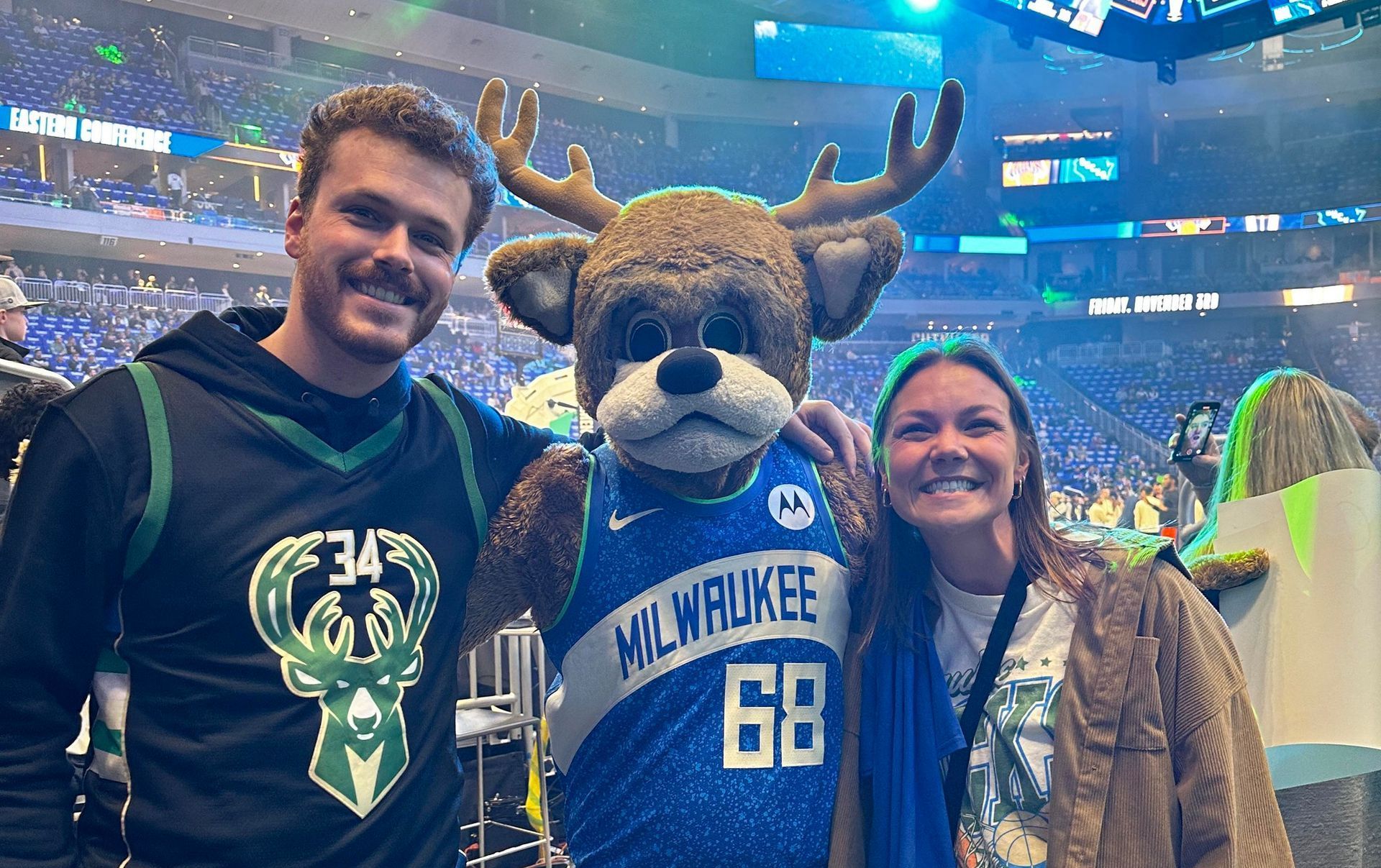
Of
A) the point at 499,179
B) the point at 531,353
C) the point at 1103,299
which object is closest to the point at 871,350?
the point at 1103,299

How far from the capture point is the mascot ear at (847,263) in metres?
1.87

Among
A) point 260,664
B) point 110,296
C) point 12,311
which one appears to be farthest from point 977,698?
point 110,296

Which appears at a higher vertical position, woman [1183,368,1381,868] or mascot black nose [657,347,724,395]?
mascot black nose [657,347,724,395]

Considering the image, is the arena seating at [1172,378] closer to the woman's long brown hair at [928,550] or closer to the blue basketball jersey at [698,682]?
the woman's long brown hair at [928,550]

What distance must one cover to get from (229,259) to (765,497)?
20.8 meters

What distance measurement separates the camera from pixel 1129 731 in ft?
5.26

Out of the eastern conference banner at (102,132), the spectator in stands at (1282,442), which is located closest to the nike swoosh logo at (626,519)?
the spectator in stands at (1282,442)

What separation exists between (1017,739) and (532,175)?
1.47m

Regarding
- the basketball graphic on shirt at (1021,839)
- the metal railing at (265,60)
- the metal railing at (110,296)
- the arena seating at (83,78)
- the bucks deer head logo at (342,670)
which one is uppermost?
the metal railing at (265,60)

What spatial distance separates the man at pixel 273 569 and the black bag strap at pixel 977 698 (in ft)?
2.73

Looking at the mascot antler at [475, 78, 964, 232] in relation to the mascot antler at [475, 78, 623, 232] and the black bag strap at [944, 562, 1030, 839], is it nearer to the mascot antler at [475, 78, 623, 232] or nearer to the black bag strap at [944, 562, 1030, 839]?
the mascot antler at [475, 78, 623, 232]

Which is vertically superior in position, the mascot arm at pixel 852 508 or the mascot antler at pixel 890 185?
the mascot antler at pixel 890 185

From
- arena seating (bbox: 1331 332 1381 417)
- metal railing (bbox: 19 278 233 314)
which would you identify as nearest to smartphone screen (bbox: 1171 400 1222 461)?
metal railing (bbox: 19 278 233 314)

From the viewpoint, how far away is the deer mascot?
169cm
